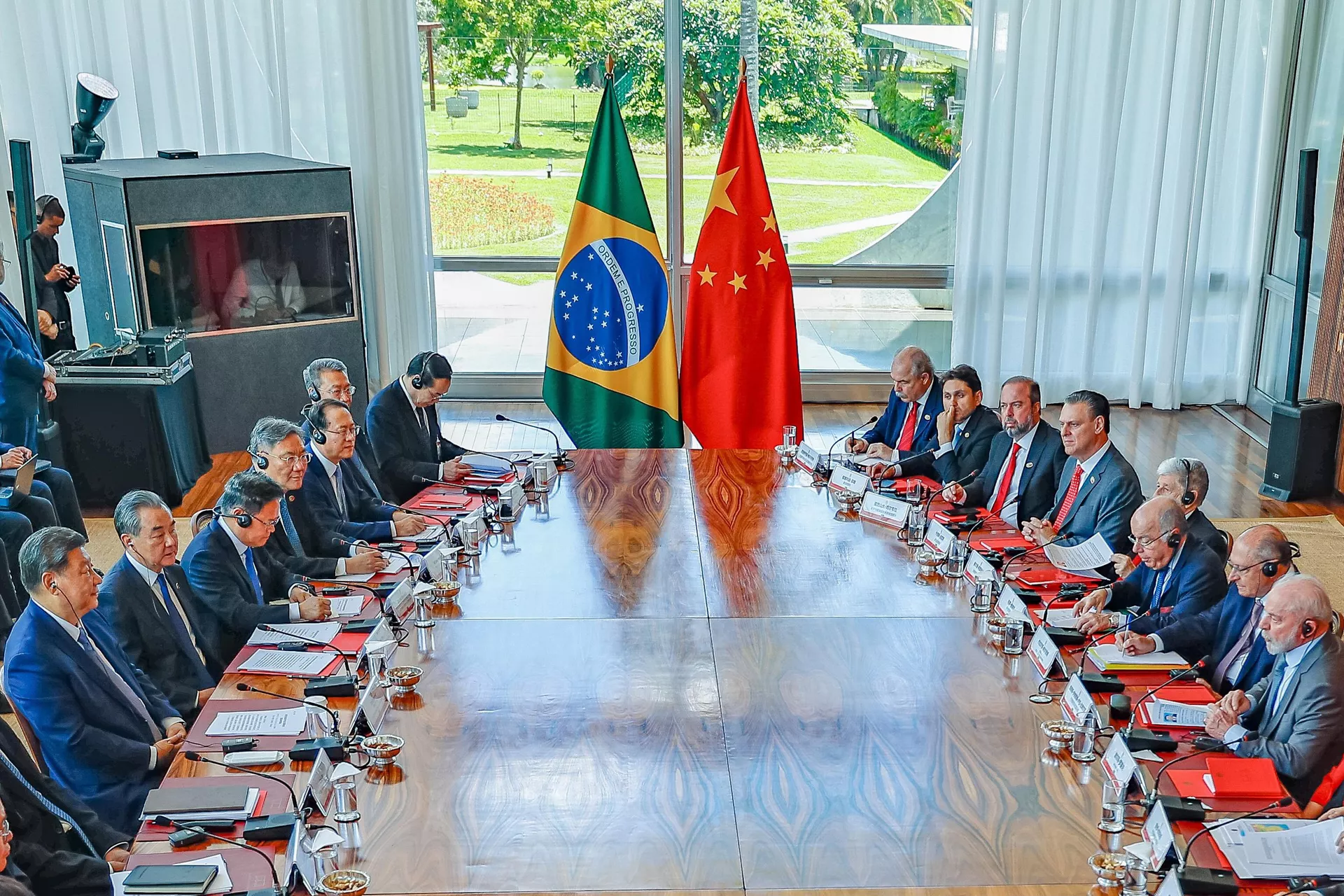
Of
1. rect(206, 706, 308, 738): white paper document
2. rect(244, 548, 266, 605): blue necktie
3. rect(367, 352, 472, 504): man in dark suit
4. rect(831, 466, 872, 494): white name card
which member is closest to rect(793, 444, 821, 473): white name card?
rect(831, 466, 872, 494): white name card

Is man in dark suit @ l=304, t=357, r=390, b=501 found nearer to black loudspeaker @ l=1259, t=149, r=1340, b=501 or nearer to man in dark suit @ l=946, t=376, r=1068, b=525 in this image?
man in dark suit @ l=946, t=376, r=1068, b=525

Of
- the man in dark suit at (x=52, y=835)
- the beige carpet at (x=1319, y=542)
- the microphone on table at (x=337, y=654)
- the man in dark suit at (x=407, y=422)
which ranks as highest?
the man in dark suit at (x=407, y=422)

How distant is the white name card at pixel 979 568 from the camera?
412cm

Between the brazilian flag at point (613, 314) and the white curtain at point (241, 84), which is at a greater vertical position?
the white curtain at point (241, 84)

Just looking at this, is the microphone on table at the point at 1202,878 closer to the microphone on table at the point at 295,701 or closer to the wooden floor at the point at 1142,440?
the microphone on table at the point at 295,701

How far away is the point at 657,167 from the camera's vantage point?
8.40 meters

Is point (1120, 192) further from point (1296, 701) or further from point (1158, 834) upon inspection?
point (1158, 834)

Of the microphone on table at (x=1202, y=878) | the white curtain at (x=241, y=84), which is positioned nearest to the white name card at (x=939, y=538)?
the microphone on table at (x=1202, y=878)

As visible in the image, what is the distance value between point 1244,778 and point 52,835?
2.79 metres

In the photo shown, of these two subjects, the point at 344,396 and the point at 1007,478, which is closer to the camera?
the point at 1007,478

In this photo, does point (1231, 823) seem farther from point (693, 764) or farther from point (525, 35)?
point (525, 35)

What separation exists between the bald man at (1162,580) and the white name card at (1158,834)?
1.05 meters

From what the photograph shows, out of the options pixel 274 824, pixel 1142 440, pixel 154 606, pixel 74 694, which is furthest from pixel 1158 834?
pixel 1142 440

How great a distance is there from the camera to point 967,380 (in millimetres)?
5508
